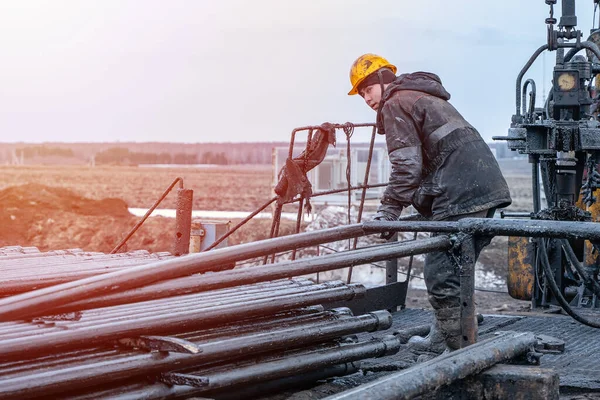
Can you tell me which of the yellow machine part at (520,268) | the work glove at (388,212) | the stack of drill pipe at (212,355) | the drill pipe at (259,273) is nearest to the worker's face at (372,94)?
the work glove at (388,212)

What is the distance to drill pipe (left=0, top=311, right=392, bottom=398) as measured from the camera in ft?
10.4

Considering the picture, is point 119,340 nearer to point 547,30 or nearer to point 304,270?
point 304,270

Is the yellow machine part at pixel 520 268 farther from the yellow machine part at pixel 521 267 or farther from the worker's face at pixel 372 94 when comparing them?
the worker's face at pixel 372 94

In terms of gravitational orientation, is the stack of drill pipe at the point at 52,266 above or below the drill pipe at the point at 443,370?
above

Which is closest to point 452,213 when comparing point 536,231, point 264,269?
point 536,231

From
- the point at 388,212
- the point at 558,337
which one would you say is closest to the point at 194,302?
the point at 388,212

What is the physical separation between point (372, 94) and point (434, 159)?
70 cm

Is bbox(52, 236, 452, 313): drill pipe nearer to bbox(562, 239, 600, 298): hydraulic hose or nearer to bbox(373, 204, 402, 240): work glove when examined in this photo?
bbox(373, 204, 402, 240): work glove

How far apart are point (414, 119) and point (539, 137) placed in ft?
5.92

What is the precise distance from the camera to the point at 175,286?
3.32 metres

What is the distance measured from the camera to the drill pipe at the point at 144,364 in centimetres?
316

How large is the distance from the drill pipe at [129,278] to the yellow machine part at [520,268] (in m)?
6.02

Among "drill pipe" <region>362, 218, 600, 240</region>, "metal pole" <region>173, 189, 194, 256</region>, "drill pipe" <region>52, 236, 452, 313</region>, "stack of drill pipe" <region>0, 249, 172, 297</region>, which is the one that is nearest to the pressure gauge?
"metal pole" <region>173, 189, 194, 256</region>

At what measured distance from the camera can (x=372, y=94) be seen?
638 cm
